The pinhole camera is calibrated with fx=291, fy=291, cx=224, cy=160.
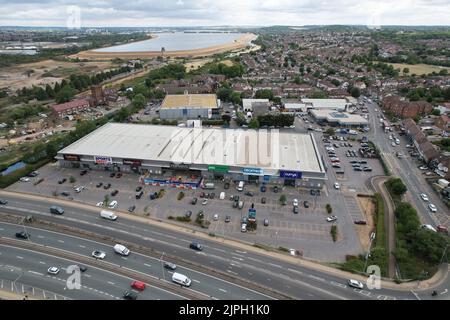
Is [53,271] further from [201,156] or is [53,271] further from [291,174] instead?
[291,174]

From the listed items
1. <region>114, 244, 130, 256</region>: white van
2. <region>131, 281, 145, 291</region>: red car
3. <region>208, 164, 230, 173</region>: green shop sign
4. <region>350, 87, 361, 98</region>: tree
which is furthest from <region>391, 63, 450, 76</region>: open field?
<region>131, 281, 145, 291</region>: red car

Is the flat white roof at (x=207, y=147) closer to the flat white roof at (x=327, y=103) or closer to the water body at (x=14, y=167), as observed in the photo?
the water body at (x=14, y=167)

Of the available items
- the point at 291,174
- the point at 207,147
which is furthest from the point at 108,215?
the point at 291,174

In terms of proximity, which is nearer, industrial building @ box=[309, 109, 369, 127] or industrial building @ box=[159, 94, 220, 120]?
industrial building @ box=[309, 109, 369, 127]

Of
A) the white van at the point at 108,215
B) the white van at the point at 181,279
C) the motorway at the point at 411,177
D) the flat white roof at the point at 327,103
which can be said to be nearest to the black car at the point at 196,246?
the white van at the point at 181,279

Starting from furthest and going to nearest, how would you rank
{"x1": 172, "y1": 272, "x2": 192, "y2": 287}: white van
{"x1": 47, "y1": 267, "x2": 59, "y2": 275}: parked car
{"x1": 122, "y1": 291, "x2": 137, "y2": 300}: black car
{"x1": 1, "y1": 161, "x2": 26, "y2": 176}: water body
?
1. {"x1": 1, "y1": 161, "x2": 26, "y2": 176}: water body
2. {"x1": 47, "y1": 267, "x2": 59, "y2": 275}: parked car
3. {"x1": 172, "y1": 272, "x2": 192, "y2": 287}: white van
4. {"x1": 122, "y1": 291, "x2": 137, "y2": 300}: black car

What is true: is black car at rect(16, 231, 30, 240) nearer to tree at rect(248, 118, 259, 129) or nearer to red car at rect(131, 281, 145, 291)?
red car at rect(131, 281, 145, 291)

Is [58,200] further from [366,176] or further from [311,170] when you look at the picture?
[366,176]
